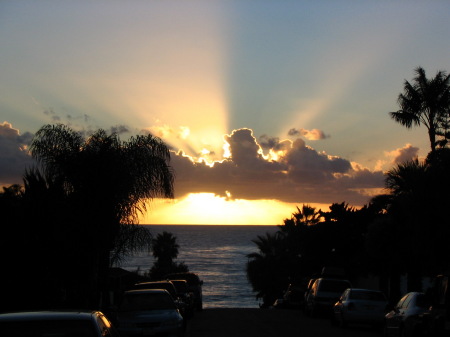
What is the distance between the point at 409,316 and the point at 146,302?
699 centimetres

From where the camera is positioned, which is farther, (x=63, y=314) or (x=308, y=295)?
(x=308, y=295)

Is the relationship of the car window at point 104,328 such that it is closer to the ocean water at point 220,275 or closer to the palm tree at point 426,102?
the palm tree at point 426,102

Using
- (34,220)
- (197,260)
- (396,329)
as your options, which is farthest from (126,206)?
(197,260)

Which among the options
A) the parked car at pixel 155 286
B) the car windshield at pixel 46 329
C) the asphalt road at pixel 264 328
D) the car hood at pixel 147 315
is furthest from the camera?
the parked car at pixel 155 286

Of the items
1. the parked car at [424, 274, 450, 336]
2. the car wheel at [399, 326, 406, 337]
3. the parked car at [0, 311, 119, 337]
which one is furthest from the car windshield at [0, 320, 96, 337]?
the car wheel at [399, 326, 406, 337]

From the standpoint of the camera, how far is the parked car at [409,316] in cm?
1689

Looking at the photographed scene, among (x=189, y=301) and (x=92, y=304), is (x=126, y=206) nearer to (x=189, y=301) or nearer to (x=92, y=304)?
(x=92, y=304)

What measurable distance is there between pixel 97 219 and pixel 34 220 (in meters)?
5.19

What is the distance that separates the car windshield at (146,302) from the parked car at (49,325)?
11168mm

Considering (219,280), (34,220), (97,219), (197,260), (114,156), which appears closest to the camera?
(34,220)

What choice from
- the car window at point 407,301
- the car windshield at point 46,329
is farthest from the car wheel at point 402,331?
the car windshield at point 46,329

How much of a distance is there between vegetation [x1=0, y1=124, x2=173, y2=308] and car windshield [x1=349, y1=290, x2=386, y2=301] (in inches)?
314

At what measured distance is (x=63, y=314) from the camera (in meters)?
7.89

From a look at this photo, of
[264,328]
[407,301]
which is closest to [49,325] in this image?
[407,301]
